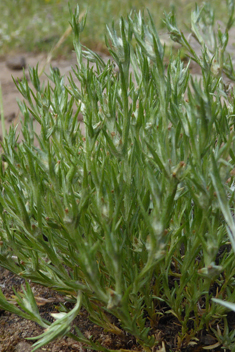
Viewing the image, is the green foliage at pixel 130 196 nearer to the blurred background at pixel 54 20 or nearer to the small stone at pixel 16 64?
the small stone at pixel 16 64

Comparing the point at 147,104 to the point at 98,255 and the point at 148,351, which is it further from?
the point at 148,351

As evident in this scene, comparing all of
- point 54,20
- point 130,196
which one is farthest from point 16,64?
point 130,196

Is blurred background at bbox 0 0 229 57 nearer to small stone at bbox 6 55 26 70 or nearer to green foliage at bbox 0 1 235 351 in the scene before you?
small stone at bbox 6 55 26 70

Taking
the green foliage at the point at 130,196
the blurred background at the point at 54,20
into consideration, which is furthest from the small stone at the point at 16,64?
the green foliage at the point at 130,196

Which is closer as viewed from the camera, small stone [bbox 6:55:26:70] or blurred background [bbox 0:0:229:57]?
small stone [bbox 6:55:26:70]

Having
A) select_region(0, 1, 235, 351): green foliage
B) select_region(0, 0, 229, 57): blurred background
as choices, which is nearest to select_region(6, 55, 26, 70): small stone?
select_region(0, 0, 229, 57): blurred background

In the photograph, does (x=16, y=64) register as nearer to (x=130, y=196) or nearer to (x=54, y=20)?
(x=54, y=20)
